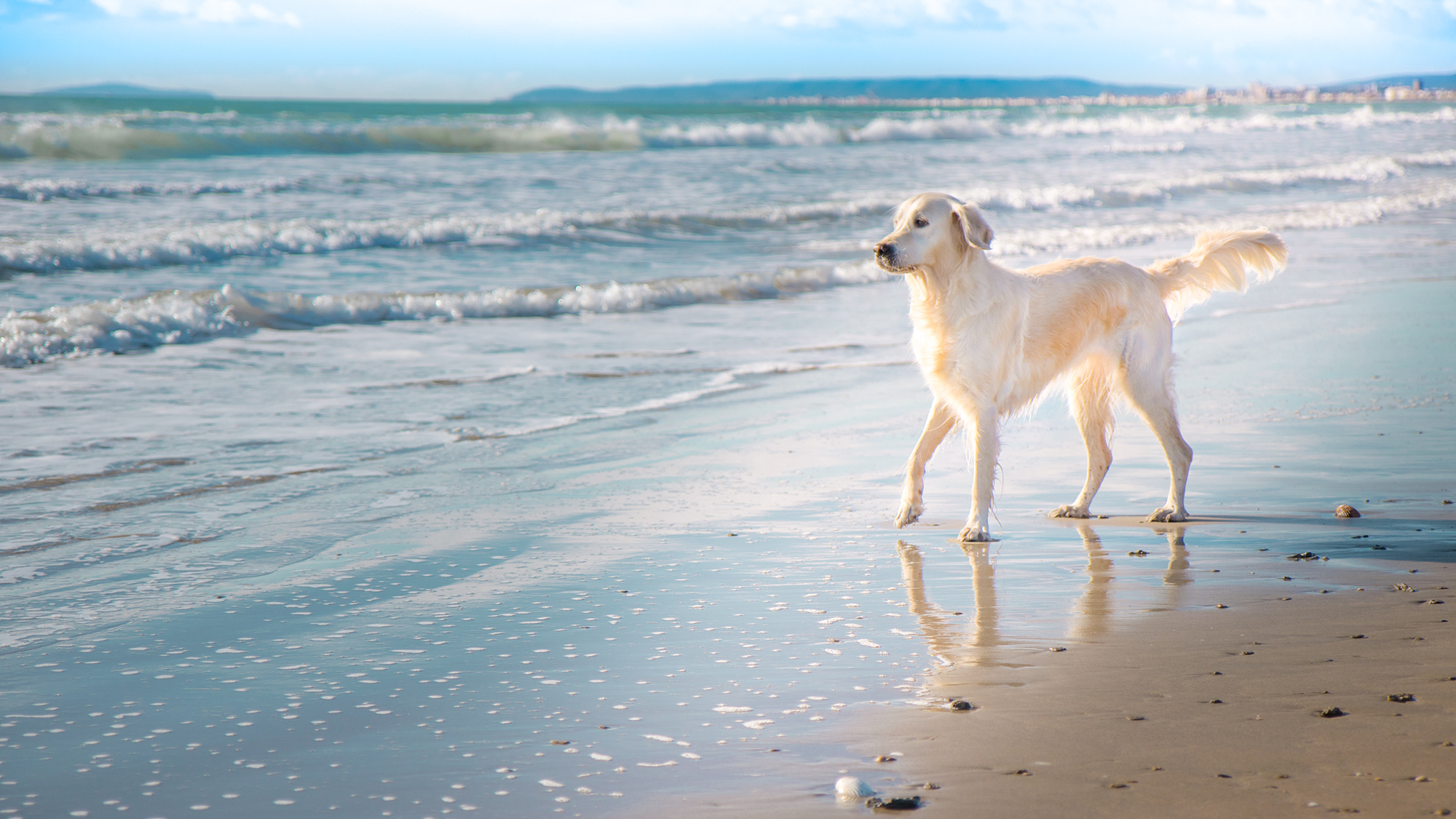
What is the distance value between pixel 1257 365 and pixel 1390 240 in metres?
9.94

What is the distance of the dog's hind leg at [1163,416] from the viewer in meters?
4.84

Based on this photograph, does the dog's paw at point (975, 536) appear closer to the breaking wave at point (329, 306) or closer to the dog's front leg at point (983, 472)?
the dog's front leg at point (983, 472)

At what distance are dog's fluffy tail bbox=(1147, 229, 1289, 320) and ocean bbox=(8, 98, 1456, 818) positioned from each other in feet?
2.99

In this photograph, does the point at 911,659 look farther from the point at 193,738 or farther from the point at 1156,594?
the point at 193,738

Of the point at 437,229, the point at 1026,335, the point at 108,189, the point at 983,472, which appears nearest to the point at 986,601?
the point at 983,472

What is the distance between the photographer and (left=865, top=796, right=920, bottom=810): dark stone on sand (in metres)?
2.20

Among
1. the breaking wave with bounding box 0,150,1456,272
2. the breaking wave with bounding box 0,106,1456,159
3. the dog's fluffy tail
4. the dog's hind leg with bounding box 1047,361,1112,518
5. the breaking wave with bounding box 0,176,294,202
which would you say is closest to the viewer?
the dog's hind leg with bounding box 1047,361,1112,518

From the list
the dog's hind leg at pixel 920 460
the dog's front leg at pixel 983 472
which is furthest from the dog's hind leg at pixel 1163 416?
the dog's hind leg at pixel 920 460

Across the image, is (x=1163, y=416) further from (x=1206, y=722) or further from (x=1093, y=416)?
(x=1206, y=722)

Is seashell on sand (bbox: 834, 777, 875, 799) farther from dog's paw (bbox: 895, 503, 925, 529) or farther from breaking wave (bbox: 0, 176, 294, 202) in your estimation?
breaking wave (bbox: 0, 176, 294, 202)

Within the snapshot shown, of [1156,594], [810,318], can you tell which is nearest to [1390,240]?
[810,318]

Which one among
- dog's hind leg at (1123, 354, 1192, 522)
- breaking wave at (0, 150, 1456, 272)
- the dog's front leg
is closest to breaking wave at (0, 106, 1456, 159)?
breaking wave at (0, 150, 1456, 272)

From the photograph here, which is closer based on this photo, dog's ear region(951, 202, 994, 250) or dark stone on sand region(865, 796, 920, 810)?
dark stone on sand region(865, 796, 920, 810)

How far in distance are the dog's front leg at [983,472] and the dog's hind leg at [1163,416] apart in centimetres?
79
